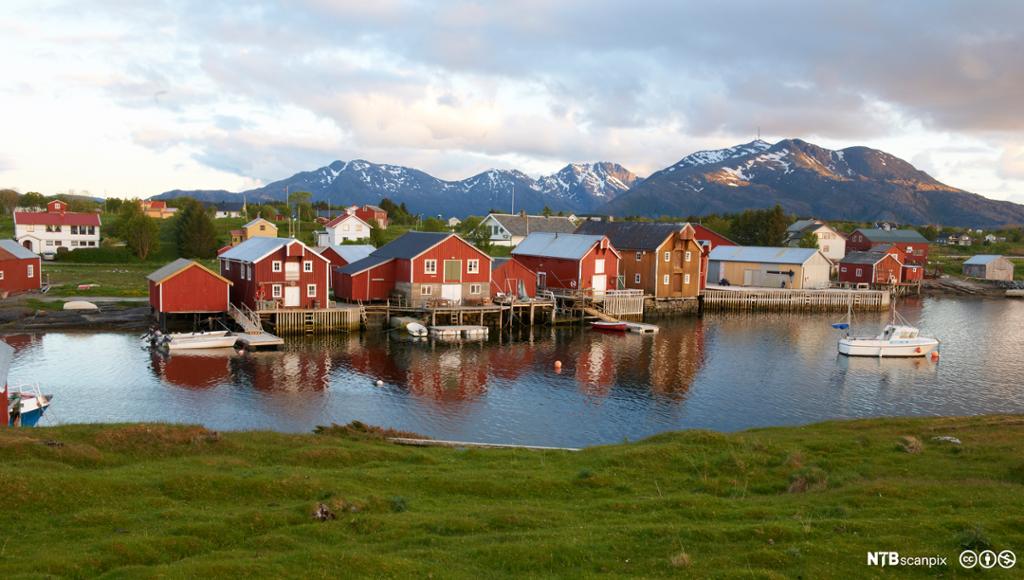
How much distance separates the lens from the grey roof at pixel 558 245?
65.8m

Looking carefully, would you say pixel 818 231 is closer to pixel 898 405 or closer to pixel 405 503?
pixel 898 405

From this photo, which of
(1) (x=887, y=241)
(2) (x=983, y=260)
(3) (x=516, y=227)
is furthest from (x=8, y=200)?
(2) (x=983, y=260)

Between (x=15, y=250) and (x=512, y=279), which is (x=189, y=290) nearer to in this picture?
(x=15, y=250)

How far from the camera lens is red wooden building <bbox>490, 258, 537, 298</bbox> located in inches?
2404

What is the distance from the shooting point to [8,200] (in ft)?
435

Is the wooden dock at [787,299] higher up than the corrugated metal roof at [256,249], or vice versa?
the corrugated metal roof at [256,249]

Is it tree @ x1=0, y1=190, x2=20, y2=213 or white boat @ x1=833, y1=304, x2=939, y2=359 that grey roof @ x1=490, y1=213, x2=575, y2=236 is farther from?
tree @ x1=0, y1=190, x2=20, y2=213

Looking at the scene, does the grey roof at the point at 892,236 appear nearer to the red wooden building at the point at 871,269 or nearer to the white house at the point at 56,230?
the red wooden building at the point at 871,269

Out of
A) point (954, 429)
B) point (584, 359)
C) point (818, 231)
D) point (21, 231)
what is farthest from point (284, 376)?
point (818, 231)

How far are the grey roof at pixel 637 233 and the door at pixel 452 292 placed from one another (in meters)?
21.3

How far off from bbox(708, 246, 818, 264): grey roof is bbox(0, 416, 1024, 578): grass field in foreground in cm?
6101

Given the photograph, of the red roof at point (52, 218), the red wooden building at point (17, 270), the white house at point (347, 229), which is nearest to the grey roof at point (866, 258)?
the white house at point (347, 229)

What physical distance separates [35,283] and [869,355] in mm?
66544

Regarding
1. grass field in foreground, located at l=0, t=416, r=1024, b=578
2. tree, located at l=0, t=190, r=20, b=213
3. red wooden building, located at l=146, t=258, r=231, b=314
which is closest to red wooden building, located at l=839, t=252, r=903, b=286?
red wooden building, located at l=146, t=258, r=231, b=314
